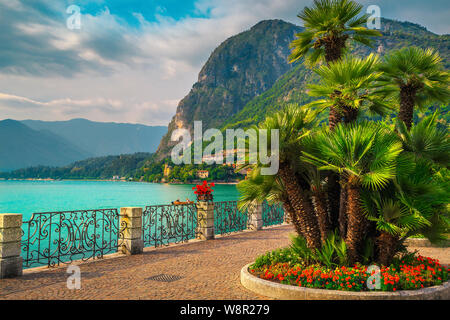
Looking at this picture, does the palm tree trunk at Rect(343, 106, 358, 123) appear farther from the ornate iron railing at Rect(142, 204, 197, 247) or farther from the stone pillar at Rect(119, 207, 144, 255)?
the stone pillar at Rect(119, 207, 144, 255)

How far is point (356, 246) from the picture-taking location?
6488 millimetres

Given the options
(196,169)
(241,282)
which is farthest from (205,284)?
(196,169)

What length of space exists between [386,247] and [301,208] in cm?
172

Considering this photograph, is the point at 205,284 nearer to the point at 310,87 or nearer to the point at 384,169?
the point at 384,169

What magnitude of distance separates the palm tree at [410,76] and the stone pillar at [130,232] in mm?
7336

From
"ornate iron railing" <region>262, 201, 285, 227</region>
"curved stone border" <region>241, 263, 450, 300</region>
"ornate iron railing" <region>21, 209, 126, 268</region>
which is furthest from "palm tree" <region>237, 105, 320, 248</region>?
"ornate iron railing" <region>262, 201, 285, 227</region>

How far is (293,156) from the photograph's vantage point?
6711mm

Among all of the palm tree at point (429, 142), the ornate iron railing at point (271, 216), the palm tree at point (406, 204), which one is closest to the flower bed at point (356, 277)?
the palm tree at point (406, 204)

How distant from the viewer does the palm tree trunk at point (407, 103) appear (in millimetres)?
7578

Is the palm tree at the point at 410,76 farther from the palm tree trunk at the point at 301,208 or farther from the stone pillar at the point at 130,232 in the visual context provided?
the stone pillar at the point at 130,232

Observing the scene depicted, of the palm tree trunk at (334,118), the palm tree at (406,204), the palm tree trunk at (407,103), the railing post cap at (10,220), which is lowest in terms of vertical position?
the railing post cap at (10,220)

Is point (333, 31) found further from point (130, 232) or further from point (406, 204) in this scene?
point (130, 232)

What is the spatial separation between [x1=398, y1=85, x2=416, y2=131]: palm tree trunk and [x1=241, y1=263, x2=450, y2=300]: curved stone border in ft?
11.5
